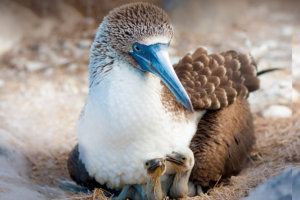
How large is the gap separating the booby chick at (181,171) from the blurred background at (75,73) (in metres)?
0.19

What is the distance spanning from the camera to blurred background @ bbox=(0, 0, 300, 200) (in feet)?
13.4

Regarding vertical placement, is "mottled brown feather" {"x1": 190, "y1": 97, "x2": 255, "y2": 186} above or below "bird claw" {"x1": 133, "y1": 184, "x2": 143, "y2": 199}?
above

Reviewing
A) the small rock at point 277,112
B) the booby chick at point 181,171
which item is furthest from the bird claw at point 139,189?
the small rock at point 277,112

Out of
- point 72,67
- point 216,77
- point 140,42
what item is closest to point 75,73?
point 72,67

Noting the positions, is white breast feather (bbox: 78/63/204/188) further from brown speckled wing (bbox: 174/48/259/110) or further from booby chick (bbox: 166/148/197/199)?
brown speckled wing (bbox: 174/48/259/110)

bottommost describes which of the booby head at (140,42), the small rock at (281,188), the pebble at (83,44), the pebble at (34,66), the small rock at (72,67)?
the small rock at (281,188)

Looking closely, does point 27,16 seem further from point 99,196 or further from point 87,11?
point 99,196

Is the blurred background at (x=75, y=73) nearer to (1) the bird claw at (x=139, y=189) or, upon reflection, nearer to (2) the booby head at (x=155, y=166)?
(1) the bird claw at (x=139, y=189)

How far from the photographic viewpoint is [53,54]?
7.36 meters

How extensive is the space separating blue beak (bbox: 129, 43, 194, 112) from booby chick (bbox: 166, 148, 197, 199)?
0.38m

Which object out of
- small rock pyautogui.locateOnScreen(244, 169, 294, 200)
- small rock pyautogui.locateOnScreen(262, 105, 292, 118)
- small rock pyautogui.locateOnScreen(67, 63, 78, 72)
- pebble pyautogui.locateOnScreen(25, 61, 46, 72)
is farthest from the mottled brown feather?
pebble pyautogui.locateOnScreen(25, 61, 46, 72)

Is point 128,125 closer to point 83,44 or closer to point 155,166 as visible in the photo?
point 155,166

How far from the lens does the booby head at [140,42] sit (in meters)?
3.05

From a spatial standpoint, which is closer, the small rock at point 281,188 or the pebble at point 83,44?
the small rock at point 281,188
